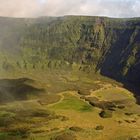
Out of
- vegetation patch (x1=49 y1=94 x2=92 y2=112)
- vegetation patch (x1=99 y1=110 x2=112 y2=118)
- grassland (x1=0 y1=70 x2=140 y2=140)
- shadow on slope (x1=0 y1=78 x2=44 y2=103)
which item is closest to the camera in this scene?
grassland (x1=0 y1=70 x2=140 y2=140)

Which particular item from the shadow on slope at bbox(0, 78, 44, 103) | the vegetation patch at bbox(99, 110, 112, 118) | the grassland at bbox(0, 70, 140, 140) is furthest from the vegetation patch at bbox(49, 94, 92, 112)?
the shadow on slope at bbox(0, 78, 44, 103)

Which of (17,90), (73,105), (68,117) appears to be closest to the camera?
(68,117)

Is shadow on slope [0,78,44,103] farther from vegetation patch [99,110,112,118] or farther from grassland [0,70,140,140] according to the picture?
vegetation patch [99,110,112,118]

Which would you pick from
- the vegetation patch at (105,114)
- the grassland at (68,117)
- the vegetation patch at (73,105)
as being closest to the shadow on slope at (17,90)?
the grassland at (68,117)

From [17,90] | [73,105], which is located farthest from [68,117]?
[17,90]

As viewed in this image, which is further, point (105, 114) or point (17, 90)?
point (17, 90)

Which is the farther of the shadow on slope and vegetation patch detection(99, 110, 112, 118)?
the shadow on slope

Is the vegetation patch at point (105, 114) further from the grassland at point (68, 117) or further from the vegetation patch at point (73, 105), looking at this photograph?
the vegetation patch at point (73, 105)

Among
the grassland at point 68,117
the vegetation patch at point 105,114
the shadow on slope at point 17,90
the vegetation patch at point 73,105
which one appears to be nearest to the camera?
the grassland at point 68,117

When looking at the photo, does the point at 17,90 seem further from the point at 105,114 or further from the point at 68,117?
the point at 105,114

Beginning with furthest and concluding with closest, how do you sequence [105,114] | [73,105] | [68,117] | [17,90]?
[17,90], [73,105], [105,114], [68,117]

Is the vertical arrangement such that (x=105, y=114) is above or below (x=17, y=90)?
below
